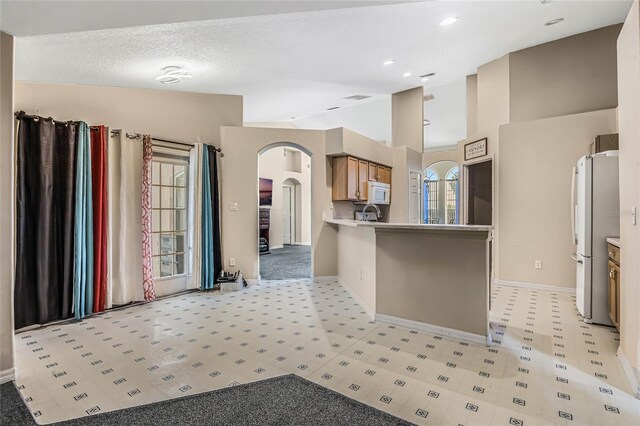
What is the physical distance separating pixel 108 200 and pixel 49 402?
2.30m

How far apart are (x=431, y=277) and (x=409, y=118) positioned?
4.68 m

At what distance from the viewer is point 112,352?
274 centimetres

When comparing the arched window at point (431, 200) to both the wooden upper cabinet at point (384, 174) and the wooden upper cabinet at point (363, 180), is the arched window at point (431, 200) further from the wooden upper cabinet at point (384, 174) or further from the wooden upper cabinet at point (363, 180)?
the wooden upper cabinet at point (363, 180)

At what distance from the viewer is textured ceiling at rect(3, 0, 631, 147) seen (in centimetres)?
314

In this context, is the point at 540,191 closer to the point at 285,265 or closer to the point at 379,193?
the point at 379,193

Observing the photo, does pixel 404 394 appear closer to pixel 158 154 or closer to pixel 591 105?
pixel 158 154

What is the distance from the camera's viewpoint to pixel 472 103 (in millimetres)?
6250

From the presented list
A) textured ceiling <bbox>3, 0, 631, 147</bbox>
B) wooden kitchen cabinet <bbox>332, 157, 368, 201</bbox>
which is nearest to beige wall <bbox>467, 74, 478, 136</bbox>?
textured ceiling <bbox>3, 0, 631, 147</bbox>

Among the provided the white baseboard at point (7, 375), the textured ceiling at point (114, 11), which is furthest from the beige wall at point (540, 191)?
the white baseboard at point (7, 375)

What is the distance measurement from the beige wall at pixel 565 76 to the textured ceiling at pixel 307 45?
20 centimetres

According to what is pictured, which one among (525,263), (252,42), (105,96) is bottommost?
(525,263)

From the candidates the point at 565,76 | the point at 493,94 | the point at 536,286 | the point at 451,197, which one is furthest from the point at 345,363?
the point at 451,197

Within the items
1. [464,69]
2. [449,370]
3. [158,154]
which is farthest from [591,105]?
[158,154]

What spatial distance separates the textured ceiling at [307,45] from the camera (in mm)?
3137
